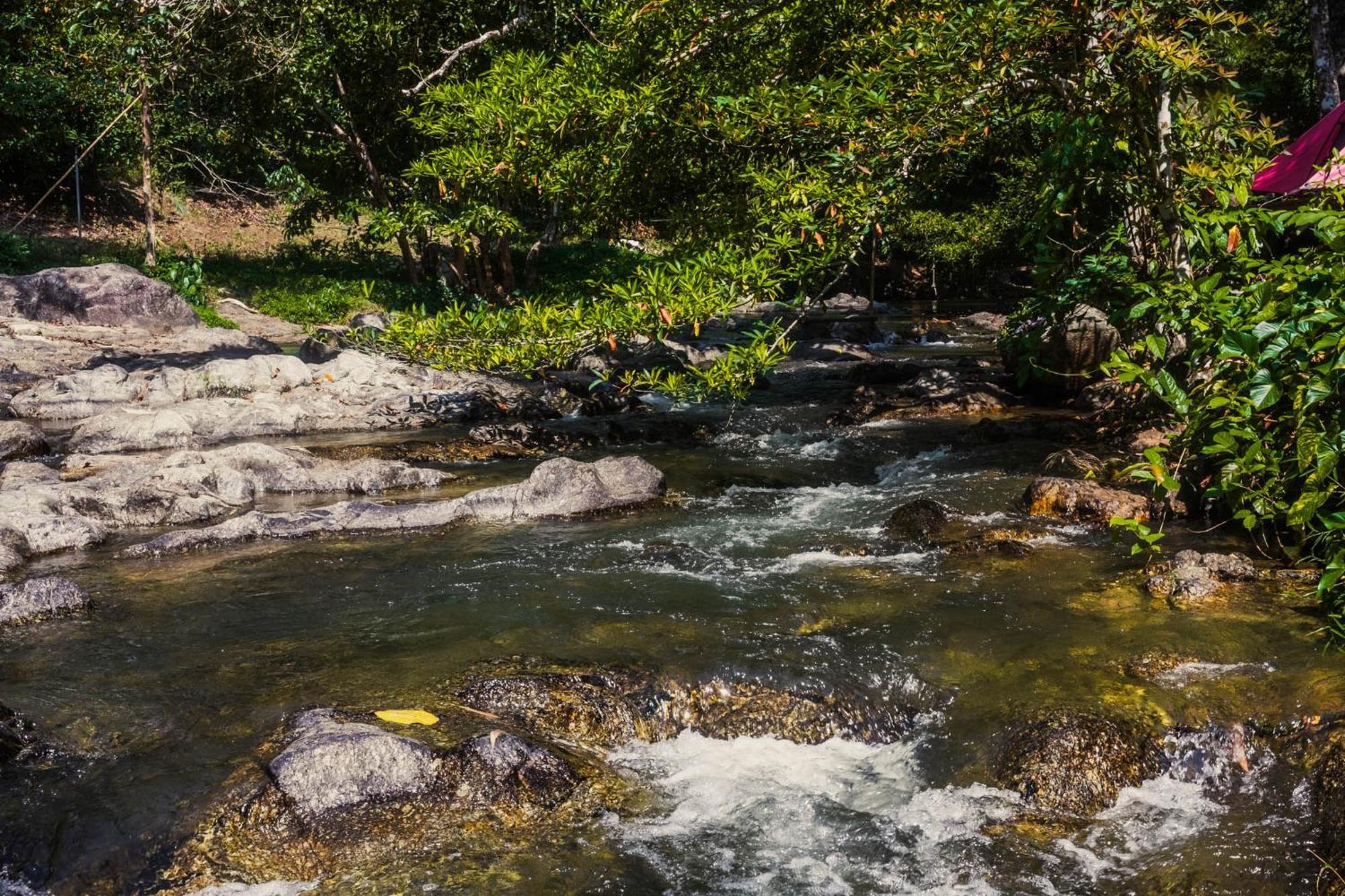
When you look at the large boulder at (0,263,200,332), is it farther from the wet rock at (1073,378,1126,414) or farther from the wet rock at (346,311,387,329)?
the wet rock at (1073,378,1126,414)

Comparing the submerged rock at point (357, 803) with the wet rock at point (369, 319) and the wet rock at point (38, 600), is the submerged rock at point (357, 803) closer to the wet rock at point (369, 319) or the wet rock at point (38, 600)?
the wet rock at point (38, 600)

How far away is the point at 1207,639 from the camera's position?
642cm

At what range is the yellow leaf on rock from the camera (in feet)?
18.6

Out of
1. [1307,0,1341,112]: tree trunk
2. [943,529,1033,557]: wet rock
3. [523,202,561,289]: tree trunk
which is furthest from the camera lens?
[523,202,561,289]: tree trunk

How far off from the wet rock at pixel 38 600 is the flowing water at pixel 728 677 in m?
0.16

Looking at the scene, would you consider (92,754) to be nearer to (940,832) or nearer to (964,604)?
(940,832)

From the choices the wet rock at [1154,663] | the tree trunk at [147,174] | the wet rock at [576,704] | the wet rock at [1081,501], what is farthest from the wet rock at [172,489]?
the tree trunk at [147,174]

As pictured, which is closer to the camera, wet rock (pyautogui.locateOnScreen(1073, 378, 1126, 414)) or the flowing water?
the flowing water

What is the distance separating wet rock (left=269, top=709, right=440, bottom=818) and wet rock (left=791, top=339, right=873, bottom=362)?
52.8 feet

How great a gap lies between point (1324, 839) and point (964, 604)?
2.78 m

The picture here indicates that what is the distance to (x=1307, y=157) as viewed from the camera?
11789 millimetres

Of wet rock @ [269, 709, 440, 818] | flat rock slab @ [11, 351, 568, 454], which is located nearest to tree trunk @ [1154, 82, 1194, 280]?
wet rock @ [269, 709, 440, 818]

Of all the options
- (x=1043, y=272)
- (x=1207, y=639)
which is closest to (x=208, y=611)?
(x=1207, y=639)

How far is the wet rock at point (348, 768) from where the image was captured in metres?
5.05
